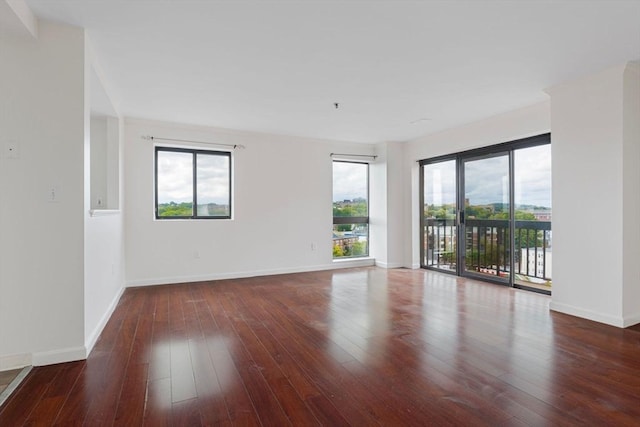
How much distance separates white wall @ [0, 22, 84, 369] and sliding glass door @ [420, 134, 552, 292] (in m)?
4.91

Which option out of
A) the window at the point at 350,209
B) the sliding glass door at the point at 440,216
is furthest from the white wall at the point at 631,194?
the window at the point at 350,209

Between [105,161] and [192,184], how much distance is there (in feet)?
4.06

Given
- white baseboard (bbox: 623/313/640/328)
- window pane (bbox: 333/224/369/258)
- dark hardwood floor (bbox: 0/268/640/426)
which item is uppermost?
window pane (bbox: 333/224/369/258)

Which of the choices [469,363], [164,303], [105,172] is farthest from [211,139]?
[469,363]

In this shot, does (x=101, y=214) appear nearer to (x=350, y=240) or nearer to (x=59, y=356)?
(x=59, y=356)

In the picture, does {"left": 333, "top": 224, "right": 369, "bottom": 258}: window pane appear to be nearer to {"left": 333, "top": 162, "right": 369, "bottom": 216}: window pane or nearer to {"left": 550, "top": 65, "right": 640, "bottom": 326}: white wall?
{"left": 333, "top": 162, "right": 369, "bottom": 216}: window pane

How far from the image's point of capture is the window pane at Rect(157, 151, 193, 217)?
16.2ft

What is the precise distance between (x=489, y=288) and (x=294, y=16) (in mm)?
4142

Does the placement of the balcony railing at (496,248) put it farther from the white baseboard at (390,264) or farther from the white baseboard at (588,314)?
the white baseboard at (588,314)

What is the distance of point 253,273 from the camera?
17.7 feet

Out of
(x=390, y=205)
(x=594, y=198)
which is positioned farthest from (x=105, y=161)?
(x=594, y=198)

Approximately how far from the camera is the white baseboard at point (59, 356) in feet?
7.39

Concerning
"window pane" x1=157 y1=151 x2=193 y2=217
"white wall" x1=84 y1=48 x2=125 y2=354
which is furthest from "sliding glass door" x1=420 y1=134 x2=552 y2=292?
"white wall" x1=84 y1=48 x2=125 y2=354

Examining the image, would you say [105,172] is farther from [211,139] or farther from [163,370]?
[163,370]
